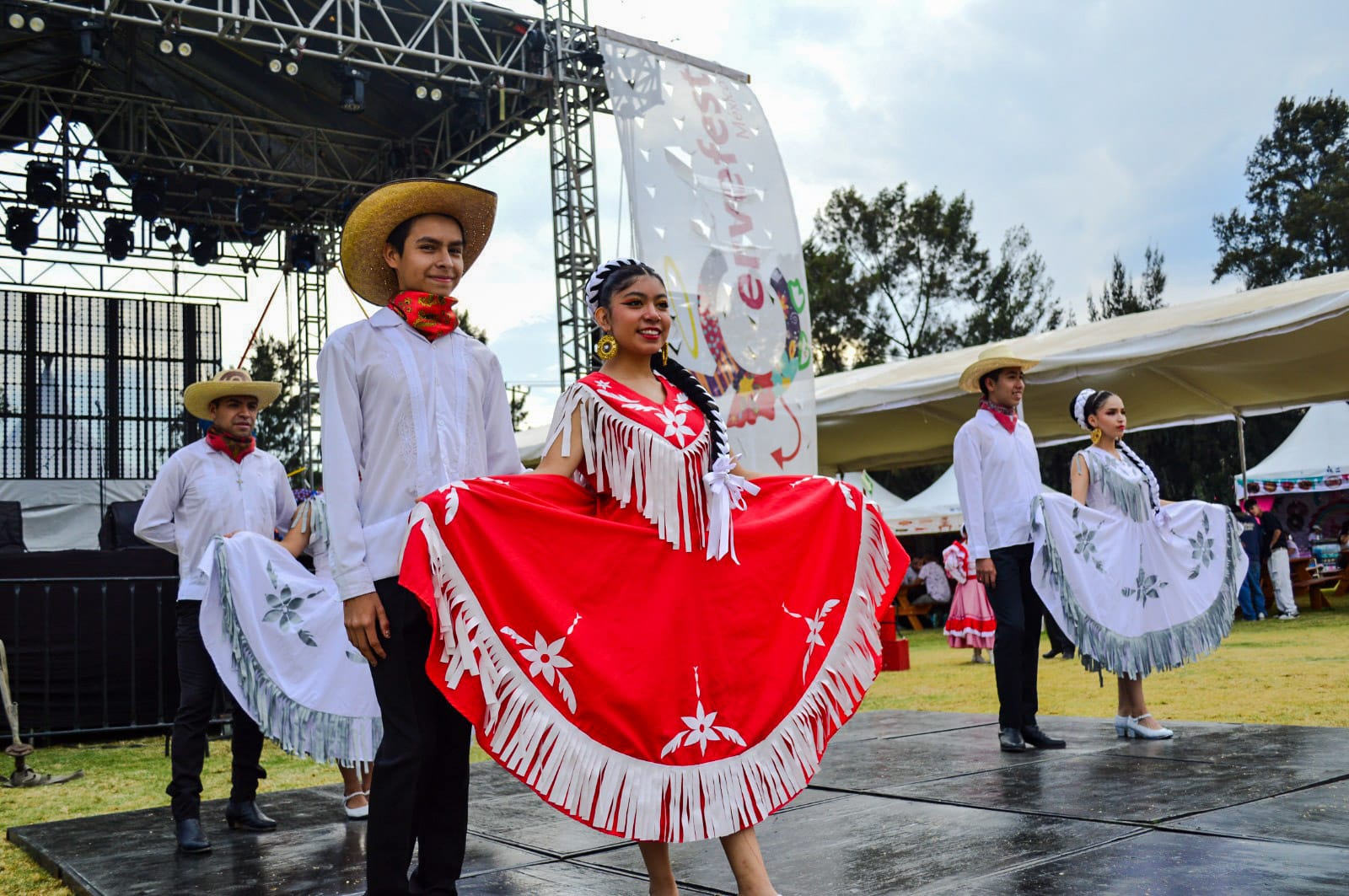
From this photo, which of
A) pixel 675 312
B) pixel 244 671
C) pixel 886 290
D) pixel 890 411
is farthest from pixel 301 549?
pixel 886 290

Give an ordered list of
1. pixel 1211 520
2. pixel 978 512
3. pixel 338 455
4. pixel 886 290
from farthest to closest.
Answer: pixel 886 290
pixel 1211 520
pixel 978 512
pixel 338 455

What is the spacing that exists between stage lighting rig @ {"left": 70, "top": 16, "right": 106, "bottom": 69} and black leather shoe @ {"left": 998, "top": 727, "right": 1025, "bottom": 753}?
11.0m

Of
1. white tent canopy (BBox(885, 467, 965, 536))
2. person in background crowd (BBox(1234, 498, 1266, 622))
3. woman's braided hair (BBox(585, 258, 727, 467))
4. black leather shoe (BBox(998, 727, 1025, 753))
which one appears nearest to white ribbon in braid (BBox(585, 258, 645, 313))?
woman's braided hair (BBox(585, 258, 727, 467))

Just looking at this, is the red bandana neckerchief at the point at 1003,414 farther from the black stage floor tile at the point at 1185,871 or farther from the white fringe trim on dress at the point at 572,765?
the white fringe trim on dress at the point at 572,765

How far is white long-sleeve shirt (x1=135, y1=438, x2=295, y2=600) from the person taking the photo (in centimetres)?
450

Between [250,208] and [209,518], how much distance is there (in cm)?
1335

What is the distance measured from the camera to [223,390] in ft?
14.9

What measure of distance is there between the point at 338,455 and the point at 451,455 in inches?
10.9

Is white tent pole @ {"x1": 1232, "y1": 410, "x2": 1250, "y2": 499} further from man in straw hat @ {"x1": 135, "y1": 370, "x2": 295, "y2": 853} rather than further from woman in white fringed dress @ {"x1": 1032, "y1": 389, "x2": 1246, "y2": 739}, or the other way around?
man in straw hat @ {"x1": 135, "y1": 370, "x2": 295, "y2": 853}

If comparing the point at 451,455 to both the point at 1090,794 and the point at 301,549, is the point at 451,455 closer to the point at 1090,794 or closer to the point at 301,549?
the point at 301,549

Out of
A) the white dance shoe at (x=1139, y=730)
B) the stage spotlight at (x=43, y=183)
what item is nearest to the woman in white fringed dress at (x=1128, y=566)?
the white dance shoe at (x=1139, y=730)

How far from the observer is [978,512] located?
532cm

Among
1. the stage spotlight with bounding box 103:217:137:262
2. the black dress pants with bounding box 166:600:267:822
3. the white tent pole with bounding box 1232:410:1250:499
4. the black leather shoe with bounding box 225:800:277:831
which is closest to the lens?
the black dress pants with bounding box 166:600:267:822

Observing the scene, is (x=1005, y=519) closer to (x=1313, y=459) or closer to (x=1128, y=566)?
(x=1128, y=566)
